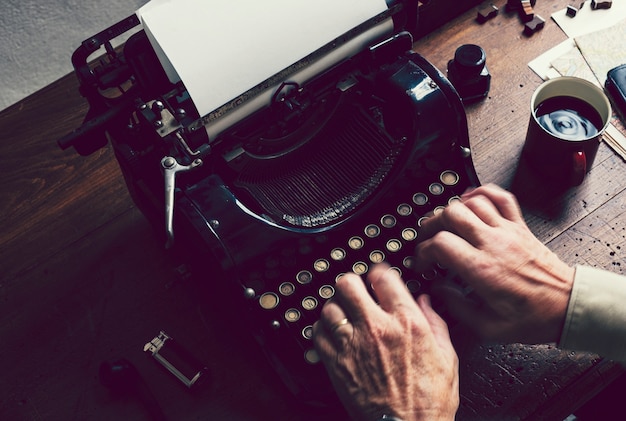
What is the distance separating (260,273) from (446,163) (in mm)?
491

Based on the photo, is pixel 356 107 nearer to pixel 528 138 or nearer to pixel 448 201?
pixel 448 201

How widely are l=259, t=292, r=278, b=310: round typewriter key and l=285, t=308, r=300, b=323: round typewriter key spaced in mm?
33

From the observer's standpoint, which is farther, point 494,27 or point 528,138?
point 494,27

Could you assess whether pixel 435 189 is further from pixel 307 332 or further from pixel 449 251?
pixel 307 332

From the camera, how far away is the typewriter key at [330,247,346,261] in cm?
153

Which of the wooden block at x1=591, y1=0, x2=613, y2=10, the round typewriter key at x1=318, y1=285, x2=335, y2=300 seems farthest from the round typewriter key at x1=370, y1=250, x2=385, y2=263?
the wooden block at x1=591, y1=0, x2=613, y2=10

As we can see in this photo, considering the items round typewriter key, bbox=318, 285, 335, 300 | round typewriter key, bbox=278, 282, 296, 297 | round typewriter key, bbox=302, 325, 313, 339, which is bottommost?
round typewriter key, bbox=302, 325, 313, 339

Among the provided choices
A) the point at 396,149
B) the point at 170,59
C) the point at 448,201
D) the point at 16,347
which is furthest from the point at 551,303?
the point at 16,347

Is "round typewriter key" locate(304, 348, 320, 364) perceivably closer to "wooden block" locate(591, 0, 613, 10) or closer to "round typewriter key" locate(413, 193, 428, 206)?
"round typewriter key" locate(413, 193, 428, 206)

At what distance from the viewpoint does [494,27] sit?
6.42 feet

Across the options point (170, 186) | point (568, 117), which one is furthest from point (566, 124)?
point (170, 186)

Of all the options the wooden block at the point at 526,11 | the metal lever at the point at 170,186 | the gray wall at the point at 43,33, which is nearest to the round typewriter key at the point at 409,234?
the metal lever at the point at 170,186

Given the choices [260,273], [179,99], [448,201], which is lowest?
[448,201]

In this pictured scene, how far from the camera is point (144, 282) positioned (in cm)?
166
